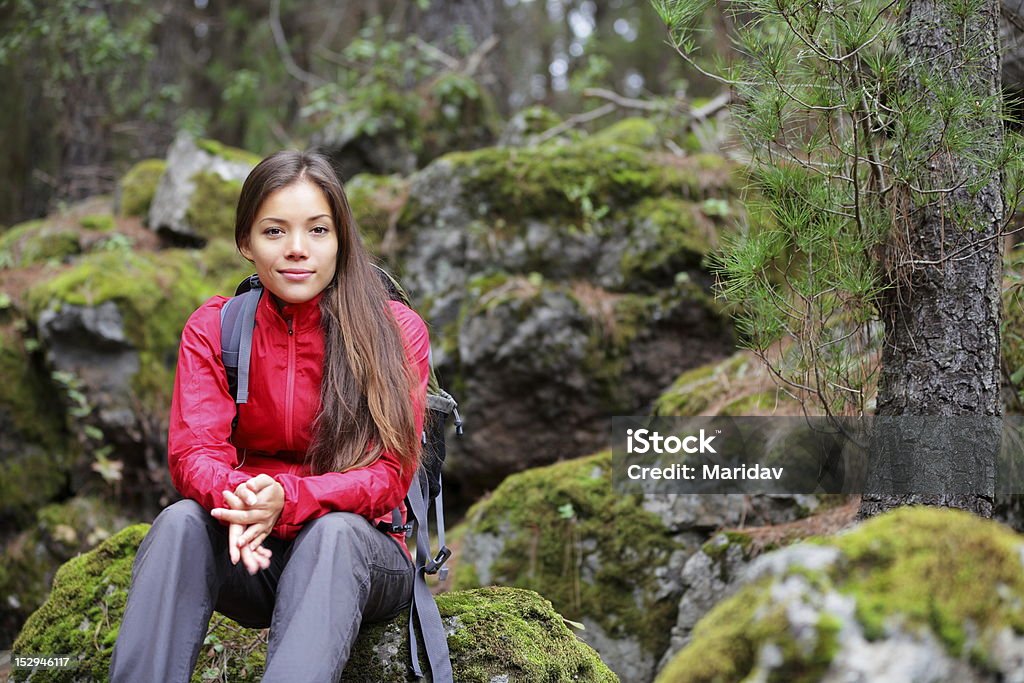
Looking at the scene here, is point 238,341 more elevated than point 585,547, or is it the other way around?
point 238,341

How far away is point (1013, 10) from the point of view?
334 centimetres

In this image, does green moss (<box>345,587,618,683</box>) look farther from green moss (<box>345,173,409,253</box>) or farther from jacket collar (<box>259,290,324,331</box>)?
green moss (<box>345,173,409,253</box>)

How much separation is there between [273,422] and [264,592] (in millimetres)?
540

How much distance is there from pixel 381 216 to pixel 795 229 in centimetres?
394

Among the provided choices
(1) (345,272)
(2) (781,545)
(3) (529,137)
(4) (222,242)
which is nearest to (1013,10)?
(2) (781,545)

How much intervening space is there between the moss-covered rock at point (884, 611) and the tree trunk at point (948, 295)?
151cm

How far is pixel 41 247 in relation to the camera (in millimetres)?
6574

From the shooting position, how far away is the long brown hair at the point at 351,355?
107 inches

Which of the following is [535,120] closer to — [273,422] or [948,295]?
[948,295]

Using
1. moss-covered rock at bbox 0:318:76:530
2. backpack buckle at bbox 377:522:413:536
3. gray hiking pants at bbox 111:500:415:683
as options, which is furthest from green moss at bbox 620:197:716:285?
moss-covered rock at bbox 0:318:76:530

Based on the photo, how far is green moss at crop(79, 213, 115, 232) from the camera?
684 cm

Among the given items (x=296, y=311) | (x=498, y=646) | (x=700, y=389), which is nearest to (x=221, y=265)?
(x=700, y=389)

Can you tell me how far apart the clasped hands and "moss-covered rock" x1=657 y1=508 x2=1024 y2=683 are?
4.34 feet

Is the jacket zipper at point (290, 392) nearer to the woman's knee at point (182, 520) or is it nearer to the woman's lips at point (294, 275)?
the woman's lips at point (294, 275)
